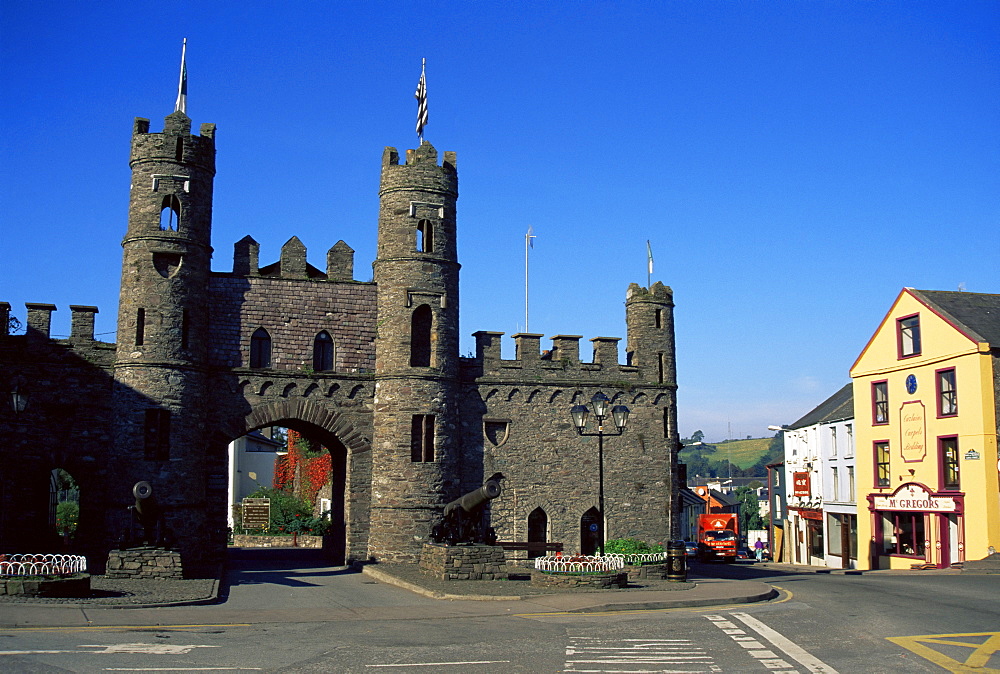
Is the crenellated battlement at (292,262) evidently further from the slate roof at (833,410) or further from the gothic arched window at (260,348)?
the slate roof at (833,410)

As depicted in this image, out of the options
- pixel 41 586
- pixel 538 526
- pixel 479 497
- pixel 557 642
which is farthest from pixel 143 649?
pixel 538 526

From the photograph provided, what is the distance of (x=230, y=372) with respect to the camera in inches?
1216

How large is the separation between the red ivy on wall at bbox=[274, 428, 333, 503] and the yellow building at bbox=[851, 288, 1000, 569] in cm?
2696

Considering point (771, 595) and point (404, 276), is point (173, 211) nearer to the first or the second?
point (404, 276)

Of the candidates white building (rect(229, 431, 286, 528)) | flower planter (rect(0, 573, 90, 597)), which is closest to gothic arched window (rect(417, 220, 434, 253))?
flower planter (rect(0, 573, 90, 597))

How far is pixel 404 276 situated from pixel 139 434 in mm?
9658

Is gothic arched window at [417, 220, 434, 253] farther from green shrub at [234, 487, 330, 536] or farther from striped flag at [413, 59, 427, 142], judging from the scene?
green shrub at [234, 487, 330, 536]

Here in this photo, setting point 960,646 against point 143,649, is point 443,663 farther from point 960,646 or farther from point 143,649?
point 960,646

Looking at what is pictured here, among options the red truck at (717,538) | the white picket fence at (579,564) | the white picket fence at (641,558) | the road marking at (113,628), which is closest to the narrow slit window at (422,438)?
the white picket fence at (641,558)

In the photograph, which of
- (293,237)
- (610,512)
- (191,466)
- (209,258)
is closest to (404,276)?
(293,237)

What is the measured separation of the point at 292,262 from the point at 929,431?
2539cm

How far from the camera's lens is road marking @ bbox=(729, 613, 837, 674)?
12203 mm

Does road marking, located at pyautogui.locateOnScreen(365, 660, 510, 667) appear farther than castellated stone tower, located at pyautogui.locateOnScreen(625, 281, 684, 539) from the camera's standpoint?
No

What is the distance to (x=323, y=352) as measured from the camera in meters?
32.3
